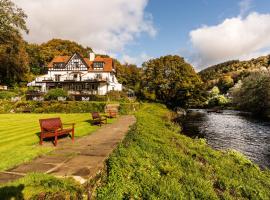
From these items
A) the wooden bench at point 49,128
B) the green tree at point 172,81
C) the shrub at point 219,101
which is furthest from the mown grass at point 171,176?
the shrub at point 219,101

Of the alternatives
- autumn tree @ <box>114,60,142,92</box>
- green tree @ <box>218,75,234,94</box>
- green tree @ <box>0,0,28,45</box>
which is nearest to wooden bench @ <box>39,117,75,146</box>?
green tree @ <box>0,0,28,45</box>

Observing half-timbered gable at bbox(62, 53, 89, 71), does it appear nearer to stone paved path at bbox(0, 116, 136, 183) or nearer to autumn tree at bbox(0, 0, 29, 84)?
autumn tree at bbox(0, 0, 29, 84)

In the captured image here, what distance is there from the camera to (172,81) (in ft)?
159

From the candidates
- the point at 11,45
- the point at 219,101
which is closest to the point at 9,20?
the point at 11,45

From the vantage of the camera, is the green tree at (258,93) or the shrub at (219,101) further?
the shrub at (219,101)

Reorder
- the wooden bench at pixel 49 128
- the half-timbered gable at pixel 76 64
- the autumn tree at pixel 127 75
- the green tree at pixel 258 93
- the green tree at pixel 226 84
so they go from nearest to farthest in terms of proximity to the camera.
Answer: the wooden bench at pixel 49 128 < the green tree at pixel 258 93 < the half-timbered gable at pixel 76 64 < the autumn tree at pixel 127 75 < the green tree at pixel 226 84

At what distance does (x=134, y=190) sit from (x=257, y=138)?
21.8 metres

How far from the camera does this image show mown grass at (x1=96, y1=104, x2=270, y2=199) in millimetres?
7641

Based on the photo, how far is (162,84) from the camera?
4900 cm

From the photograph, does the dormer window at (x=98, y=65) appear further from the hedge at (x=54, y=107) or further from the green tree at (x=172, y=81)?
the hedge at (x=54, y=107)

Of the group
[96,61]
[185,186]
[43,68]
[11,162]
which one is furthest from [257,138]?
[43,68]

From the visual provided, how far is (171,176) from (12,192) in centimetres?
594

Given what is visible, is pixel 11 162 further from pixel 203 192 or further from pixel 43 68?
pixel 43 68

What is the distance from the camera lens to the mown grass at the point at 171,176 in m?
7.64
